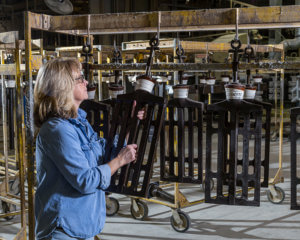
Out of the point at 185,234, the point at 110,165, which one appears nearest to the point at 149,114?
the point at 110,165

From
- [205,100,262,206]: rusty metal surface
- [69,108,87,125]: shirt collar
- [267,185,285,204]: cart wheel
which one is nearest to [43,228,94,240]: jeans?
[69,108,87,125]: shirt collar

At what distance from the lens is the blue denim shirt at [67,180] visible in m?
1.35

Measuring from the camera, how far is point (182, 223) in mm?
3141

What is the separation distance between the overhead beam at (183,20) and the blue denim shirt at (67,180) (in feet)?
2.40

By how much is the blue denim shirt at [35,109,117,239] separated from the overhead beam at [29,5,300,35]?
73cm

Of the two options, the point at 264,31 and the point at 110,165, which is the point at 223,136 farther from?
the point at 264,31

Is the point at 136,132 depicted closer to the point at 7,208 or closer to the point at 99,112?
the point at 99,112

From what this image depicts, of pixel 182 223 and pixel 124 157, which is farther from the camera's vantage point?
pixel 182 223

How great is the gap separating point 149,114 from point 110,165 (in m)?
0.34

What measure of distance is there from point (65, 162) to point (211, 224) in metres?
2.26

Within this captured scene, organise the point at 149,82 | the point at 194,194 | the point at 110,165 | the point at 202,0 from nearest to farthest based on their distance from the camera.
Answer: the point at 110,165 < the point at 149,82 < the point at 194,194 < the point at 202,0

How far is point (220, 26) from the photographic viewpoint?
1.92m

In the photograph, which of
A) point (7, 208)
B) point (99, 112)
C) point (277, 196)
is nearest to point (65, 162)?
point (99, 112)

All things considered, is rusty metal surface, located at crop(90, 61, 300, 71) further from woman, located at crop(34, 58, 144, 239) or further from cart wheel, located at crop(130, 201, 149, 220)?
cart wheel, located at crop(130, 201, 149, 220)
